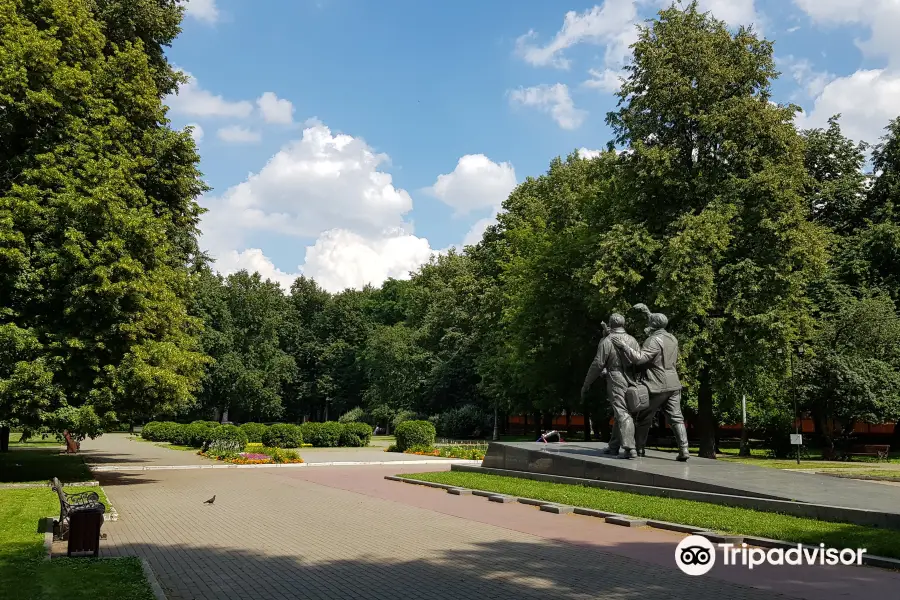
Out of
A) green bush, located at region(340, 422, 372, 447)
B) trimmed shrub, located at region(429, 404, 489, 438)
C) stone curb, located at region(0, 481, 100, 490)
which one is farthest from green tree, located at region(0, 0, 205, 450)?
trimmed shrub, located at region(429, 404, 489, 438)

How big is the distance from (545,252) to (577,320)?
3850 mm

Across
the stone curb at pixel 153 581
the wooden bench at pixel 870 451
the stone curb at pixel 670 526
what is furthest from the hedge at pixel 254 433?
the stone curb at pixel 153 581

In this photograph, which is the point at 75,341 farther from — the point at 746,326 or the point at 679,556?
the point at 746,326

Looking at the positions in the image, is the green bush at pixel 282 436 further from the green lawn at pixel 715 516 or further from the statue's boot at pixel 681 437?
the statue's boot at pixel 681 437

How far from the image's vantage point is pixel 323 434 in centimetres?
3988

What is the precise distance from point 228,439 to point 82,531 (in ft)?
79.9

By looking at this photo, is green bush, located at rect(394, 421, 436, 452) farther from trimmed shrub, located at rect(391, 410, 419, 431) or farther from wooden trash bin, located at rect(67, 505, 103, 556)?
wooden trash bin, located at rect(67, 505, 103, 556)

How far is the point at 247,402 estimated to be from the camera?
65.1 metres

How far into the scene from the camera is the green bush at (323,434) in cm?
3969

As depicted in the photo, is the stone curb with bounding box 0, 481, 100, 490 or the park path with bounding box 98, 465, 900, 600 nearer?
the park path with bounding box 98, 465, 900, 600

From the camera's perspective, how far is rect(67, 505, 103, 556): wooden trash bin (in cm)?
952

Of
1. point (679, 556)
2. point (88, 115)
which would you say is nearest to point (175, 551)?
point (679, 556)

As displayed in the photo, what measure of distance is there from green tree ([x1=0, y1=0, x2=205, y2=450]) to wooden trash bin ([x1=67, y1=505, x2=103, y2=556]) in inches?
332

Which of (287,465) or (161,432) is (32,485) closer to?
(287,465)
